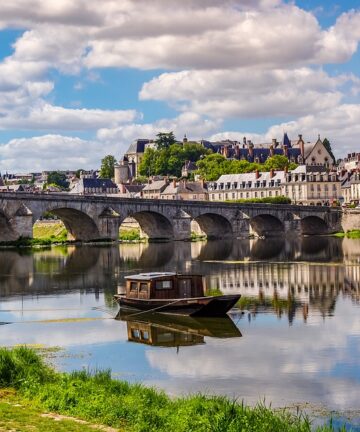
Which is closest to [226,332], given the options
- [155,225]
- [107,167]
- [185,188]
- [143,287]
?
[143,287]

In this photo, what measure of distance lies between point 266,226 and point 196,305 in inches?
3018

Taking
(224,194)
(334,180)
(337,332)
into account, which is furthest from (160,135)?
(337,332)

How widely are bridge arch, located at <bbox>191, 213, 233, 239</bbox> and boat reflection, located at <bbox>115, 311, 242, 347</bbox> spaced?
68330 mm

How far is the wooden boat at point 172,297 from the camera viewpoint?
30688 mm

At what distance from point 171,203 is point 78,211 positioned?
12.7 m

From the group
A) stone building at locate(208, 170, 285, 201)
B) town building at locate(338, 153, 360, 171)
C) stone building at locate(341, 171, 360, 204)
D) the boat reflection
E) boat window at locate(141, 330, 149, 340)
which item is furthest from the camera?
town building at locate(338, 153, 360, 171)

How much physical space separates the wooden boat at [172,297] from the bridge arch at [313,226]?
7595 cm

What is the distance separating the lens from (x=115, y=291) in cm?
4134

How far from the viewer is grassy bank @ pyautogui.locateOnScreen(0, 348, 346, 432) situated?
47.3ft

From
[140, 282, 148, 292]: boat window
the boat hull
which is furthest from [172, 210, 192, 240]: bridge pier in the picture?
the boat hull

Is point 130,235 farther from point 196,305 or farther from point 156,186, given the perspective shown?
point 196,305

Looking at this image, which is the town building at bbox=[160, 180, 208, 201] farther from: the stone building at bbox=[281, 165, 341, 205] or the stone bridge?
the stone bridge

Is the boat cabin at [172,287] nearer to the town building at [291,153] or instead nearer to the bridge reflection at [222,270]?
the bridge reflection at [222,270]

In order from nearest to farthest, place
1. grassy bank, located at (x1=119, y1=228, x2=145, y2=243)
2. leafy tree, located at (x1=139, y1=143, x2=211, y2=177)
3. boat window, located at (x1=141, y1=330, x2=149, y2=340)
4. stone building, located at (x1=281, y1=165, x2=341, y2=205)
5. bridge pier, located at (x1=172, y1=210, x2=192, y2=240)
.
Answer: boat window, located at (x1=141, y1=330, x2=149, y2=340) < grassy bank, located at (x1=119, y1=228, x2=145, y2=243) < bridge pier, located at (x1=172, y1=210, x2=192, y2=240) < stone building, located at (x1=281, y1=165, x2=341, y2=205) < leafy tree, located at (x1=139, y1=143, x2=211, y2=177)
